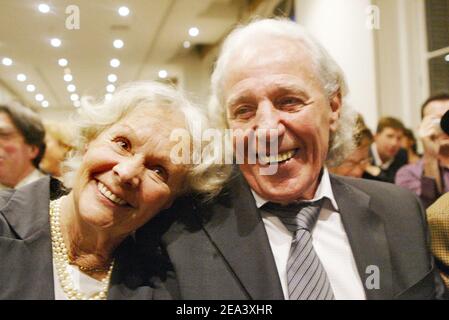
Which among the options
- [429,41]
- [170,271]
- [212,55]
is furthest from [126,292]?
[429,41]

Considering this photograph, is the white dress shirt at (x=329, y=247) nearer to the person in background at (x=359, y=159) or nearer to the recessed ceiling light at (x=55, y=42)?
the person in background at (x=359, y=159)

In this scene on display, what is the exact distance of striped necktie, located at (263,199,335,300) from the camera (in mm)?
1002

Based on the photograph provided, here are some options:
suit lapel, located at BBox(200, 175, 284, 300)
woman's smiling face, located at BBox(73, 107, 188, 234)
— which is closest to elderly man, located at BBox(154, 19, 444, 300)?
suit lapel, located at BBox(200, 175, 284, 300)

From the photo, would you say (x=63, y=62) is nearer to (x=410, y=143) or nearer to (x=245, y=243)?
(x=245, y=243)

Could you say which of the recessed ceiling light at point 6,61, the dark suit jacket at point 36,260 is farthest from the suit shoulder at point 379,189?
the recessed ceiling light at point 6,61

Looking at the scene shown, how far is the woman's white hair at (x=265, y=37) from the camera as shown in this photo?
3.70 feet

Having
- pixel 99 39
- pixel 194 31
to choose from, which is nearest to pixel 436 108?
pixel 194 31

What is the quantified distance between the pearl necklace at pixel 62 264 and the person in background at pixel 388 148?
110 cm

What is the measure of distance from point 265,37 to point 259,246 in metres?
0.53

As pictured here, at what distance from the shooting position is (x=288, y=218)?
1098 mm
